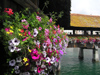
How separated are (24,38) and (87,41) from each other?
42.4ft

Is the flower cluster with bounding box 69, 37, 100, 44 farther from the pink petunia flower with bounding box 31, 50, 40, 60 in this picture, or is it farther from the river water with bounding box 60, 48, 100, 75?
the pink petunia flower with bounding box 31, 50, 40, 60

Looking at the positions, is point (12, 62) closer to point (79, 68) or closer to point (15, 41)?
point (15, 41)

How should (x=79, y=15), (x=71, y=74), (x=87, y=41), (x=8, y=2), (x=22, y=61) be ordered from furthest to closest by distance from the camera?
(x=79, y=15) → (x=87, y=41) → (x=71, y=74) → (x=8, y=2) → (x=22, y=61)

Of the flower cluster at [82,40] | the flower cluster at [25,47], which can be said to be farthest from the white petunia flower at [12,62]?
the flower cluster at [82,40]

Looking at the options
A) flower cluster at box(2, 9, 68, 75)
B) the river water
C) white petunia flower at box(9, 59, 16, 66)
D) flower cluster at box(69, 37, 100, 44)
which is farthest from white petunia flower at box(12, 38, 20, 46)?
flower cluster at box(69, 37, 100, 44)

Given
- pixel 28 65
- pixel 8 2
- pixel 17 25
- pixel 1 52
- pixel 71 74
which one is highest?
pixel 8 2

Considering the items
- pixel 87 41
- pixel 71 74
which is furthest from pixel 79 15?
pixel 71 74

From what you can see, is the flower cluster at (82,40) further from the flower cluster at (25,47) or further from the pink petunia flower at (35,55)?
the pink petunia flower at (35,55)

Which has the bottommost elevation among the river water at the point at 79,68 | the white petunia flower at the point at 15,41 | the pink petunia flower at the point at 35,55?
the river water at the point at 79,68

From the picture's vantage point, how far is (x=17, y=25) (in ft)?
6.02

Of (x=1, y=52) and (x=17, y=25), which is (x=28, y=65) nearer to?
(x=1, y=52)

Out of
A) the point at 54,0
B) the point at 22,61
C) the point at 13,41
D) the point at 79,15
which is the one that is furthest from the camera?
the point at 79,15

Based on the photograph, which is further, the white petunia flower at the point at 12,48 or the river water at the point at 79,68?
the river water at the point at 79,68

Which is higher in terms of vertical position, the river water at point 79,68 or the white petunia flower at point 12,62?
the white petunia flower at point 12,62
